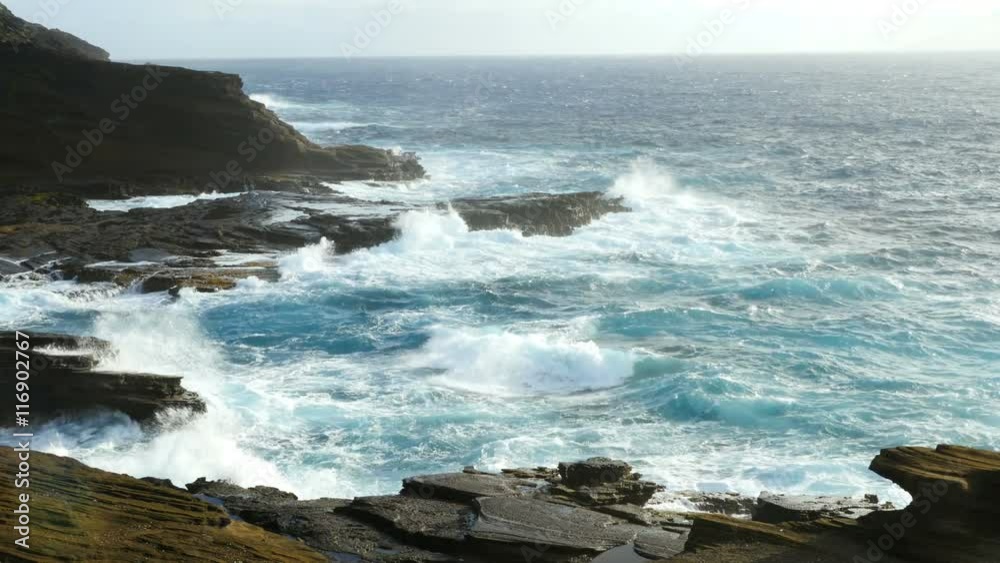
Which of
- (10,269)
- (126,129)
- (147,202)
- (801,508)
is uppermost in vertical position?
(126,129)

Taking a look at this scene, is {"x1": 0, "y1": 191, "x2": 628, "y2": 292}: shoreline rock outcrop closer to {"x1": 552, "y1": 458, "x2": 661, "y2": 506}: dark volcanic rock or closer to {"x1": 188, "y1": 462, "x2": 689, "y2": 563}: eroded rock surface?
{"x1": 188, "y1": 462, "x2": 689, "y2": 563}: eroded rock surface

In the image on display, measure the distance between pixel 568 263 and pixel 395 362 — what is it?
455 inches

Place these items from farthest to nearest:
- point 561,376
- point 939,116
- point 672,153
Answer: point 939,116
point 672,153
point 561,376

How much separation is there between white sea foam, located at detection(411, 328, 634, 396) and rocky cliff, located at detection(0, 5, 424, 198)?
872 inches

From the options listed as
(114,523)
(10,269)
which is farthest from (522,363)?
(10,269)

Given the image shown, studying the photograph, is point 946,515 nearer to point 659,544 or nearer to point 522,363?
point 659,544

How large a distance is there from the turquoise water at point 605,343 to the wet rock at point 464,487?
289 centimetres

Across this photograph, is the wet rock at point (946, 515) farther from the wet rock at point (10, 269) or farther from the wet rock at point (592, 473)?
the wet rock at point (10, 269)

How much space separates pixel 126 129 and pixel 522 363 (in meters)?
27.4

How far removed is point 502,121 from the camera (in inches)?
3477

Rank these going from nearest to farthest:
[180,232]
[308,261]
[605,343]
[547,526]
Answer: [547,526] < [605,343] < [308,261] < [180,232]

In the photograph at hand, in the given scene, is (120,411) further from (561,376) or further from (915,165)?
(915,165)

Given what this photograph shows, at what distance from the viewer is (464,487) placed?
13.9m

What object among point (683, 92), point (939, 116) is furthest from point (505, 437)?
point (683, 92)
